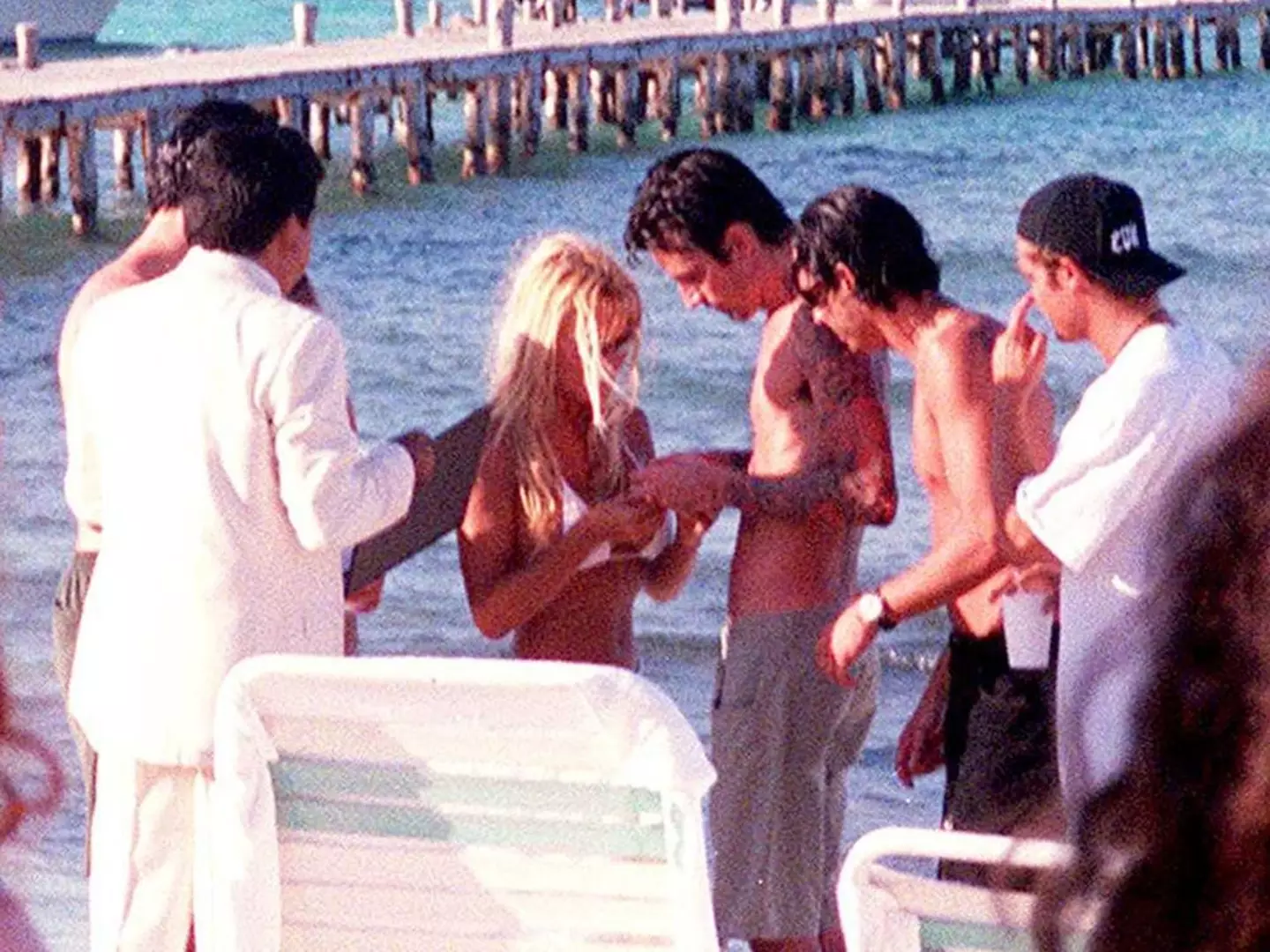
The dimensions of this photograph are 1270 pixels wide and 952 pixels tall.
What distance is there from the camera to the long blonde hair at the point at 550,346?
428cm

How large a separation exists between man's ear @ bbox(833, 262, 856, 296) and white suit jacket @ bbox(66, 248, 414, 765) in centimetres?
71

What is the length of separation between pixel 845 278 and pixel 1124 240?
463 millimetres

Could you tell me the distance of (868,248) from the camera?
420cm

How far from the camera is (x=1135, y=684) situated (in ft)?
4.11

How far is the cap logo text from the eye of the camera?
3926 millimetres

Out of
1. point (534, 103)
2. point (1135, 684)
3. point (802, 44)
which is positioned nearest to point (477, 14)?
point (802, 44)

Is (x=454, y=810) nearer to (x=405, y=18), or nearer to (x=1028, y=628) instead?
(x=1028, y=628)

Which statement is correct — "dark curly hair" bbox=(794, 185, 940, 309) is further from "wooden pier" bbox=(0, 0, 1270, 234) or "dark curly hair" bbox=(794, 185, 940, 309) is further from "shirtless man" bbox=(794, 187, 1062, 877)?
"wooden pier" bbox=(0, 0, 1270, 234)

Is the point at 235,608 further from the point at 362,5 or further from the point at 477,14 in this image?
the point at 362,5

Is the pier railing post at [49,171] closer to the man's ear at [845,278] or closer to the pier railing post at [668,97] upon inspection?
the pier railing post at [668,97]

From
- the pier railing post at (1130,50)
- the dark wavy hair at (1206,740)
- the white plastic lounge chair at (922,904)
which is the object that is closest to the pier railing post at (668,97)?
the pier railing post at (1130,50)

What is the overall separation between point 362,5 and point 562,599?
8546 centimetres

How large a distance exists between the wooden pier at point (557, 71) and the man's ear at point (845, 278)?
1533 cm

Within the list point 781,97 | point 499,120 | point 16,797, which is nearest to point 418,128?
point 499,120
